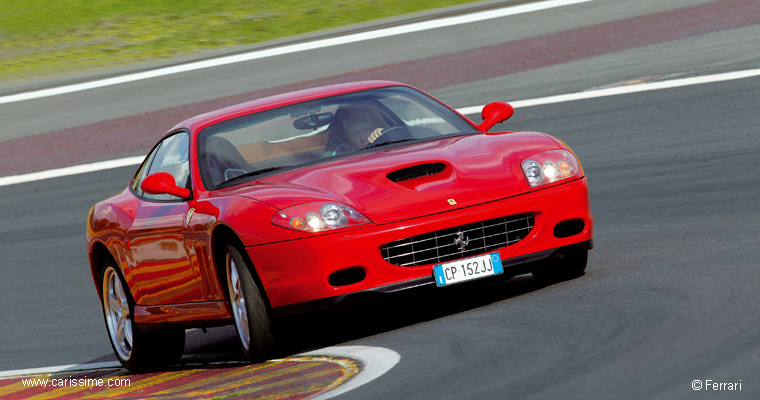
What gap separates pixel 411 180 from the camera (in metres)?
6.51

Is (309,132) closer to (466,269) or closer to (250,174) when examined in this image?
(250,174)

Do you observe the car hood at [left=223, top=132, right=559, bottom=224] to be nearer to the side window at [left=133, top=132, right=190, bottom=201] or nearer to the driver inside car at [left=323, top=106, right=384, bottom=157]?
the driver inside car at [left=323, top=106, right=384, bottom=157]

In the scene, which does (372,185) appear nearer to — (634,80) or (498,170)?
(498,170)

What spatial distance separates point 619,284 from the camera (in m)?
6.65

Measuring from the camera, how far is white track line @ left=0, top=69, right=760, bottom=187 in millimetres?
13438

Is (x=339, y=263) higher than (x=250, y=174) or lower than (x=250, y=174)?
lower

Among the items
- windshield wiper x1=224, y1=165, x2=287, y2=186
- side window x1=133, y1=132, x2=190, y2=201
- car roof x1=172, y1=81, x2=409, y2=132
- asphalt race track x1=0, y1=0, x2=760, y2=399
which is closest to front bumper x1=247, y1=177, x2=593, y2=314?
asphalt race track x1=0, y1=0, x2=760, y2=399

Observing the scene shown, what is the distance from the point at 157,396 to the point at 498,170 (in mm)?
2086

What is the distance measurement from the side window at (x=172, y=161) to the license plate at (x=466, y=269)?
71.0 inches

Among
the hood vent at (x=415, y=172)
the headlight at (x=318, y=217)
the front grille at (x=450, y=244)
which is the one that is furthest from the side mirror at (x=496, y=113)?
the headlight at (x=318, y=217)

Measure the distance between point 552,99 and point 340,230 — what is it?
27.0 ft

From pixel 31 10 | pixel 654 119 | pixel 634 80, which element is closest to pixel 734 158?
pixel 654 119

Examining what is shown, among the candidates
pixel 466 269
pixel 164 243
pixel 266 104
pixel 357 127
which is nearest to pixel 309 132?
pixel 357 127

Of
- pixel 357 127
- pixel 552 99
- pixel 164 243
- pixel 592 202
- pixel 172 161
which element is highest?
pixel 357 127
